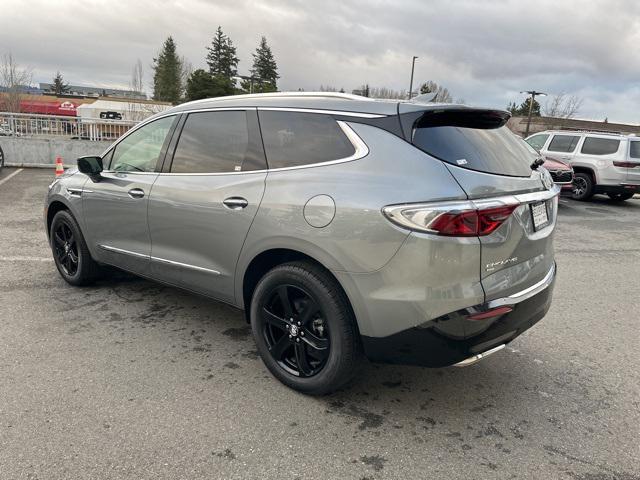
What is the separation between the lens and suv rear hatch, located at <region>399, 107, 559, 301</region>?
2520 mm

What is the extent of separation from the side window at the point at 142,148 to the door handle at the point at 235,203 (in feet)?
3.34

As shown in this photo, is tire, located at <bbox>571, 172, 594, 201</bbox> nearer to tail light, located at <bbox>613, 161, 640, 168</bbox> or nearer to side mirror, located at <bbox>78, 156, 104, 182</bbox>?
tail light, located at <bbox>613, 161, 640, 168</bbox>

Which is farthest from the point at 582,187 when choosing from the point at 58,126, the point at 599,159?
the point at 58,126

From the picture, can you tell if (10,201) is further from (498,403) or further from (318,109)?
(498,403)

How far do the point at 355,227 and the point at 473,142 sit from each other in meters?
0.87

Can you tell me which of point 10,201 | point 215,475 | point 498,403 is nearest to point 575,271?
point 498,403

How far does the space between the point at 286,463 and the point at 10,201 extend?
9.07 metres

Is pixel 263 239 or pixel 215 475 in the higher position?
pixel 263 239

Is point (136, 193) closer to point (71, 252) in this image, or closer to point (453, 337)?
point (71, 252)

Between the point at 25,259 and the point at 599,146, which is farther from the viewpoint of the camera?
the point at 599,146

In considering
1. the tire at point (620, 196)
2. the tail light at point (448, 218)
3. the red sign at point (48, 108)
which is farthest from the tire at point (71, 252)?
the red sign at point (48, 108)

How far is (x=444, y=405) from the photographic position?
9.89ft

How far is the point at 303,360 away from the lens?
Result: 3.02 metres

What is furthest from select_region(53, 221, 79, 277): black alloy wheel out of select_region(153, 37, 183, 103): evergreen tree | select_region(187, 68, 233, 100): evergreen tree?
select_region(153, 37, 183, 103): evergreen tree
